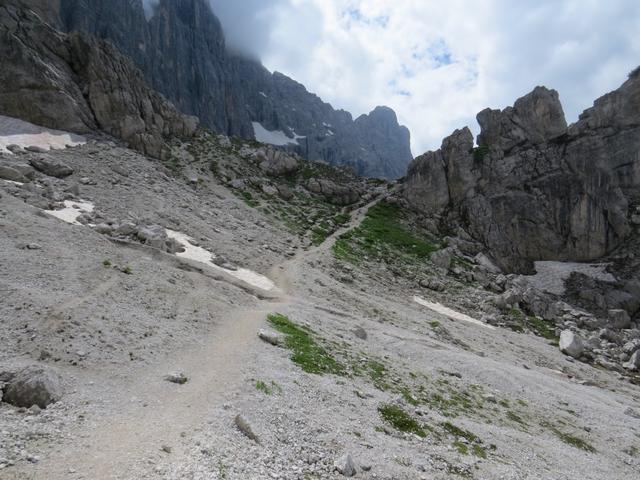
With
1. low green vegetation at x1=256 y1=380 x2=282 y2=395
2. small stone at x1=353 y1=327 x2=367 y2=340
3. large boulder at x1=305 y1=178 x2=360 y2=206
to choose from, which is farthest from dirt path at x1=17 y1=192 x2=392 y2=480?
large boulder at x1=305 y1=178 x2=360 y2=206

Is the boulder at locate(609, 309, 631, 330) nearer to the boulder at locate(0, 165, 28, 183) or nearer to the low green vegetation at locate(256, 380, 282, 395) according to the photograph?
the low green vegetation at locate(256, 380, 282, 395)

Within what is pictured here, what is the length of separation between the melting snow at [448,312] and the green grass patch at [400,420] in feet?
124

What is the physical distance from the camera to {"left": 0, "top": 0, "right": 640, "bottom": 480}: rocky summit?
1505 centimetres

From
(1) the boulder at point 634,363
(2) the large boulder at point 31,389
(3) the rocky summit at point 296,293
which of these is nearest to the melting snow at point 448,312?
(3) the rocky summit at point 296,293

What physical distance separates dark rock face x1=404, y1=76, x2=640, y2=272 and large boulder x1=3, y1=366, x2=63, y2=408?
91.3 metres

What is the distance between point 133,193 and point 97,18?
381 ft

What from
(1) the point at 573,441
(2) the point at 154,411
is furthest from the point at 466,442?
(2) the point at 154,411

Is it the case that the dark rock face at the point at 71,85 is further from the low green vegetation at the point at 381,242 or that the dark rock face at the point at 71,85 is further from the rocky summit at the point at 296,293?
the low green vegetation at the point at 381,242

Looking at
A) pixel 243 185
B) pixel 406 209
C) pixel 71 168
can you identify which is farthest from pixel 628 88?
pixel 71 168

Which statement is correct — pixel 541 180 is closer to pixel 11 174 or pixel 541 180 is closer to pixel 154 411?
pixel 11 174

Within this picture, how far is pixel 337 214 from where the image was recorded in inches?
3711

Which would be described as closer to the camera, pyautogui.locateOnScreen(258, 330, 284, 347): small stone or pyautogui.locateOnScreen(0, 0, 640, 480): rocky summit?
pyautogui.locateOnScreen(0, 0, 640, 480): rocky summit

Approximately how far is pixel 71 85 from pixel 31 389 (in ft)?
263

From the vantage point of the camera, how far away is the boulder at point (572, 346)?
51.2 metres
